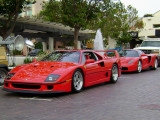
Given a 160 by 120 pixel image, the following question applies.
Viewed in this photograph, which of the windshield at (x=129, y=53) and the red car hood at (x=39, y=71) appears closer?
the red car hood at (x=39, y=71)

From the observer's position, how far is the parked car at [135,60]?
1422cm

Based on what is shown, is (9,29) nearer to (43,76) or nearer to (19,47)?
(19,47)

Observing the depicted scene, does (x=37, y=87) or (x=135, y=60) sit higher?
(x=135, y=60)

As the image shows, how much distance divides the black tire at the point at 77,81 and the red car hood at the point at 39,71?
0.26 meters

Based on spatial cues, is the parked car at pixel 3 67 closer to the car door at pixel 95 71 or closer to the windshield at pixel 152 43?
the car door at pixel 95 71

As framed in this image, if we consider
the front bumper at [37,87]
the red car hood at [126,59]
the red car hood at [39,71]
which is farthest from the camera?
the red car hood at [126,59]

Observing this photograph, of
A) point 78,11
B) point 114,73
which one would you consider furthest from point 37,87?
point 78,11

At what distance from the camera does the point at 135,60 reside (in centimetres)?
1441

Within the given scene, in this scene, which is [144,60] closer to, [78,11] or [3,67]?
[3,67]

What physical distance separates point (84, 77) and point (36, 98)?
174 centimetres

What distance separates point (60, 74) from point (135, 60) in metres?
7.93

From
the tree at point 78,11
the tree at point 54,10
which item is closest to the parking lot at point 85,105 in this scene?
the tree at point 78,11

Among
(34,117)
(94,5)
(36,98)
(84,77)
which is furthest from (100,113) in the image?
(94,5)

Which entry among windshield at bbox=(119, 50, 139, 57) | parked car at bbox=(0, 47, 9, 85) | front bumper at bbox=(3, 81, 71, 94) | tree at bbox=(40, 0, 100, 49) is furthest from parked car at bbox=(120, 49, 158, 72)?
tree at bbox=(40, 0, 100, 49)
